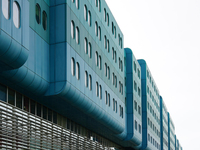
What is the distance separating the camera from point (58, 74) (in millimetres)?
22578

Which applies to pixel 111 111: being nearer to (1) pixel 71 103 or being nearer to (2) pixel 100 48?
(2) pixel 100 48

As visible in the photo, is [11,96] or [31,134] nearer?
[31,134]

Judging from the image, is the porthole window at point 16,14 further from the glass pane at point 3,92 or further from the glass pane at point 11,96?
the glass pane at point 11,96

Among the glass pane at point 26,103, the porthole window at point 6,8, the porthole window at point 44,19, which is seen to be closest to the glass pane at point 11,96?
the glass pane at point 26,103

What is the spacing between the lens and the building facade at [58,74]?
1717cm

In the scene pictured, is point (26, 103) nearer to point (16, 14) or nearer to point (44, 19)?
point (44, 19)

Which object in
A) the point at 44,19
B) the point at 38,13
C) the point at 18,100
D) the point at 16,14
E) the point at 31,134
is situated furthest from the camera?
the point at 44,19

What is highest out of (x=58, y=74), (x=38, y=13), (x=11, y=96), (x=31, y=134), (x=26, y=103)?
(x=38, y=13)

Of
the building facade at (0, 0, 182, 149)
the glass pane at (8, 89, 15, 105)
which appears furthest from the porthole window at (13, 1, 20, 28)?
the glass pane at (8, 89, 15, 105)

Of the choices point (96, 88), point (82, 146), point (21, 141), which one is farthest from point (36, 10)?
point (82, 146)

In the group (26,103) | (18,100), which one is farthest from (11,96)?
(26,103)

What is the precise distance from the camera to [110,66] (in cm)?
3569

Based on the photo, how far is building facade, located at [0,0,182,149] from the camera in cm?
1717

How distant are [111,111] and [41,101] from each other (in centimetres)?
1184
